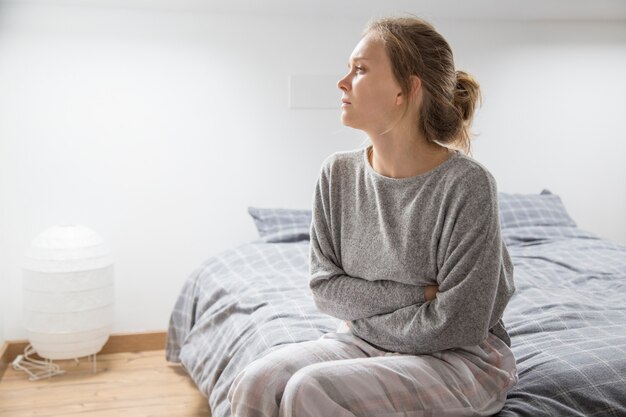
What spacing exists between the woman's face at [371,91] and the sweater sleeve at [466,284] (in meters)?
0.26

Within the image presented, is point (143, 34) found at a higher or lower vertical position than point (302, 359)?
higher

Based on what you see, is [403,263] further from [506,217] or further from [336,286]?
[506,217]

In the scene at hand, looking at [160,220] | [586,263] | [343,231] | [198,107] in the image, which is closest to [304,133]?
[198,107]

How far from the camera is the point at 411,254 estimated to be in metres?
1.55

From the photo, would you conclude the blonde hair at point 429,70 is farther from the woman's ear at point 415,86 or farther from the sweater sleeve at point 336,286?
the sweater sleeve at point 336,286

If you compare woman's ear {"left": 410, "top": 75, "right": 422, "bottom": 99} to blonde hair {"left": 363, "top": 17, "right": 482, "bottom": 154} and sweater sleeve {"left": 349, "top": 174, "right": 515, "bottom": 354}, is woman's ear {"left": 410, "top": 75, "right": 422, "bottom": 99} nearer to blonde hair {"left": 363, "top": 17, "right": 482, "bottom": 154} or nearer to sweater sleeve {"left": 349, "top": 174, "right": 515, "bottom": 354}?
blonde hair {"left": 363, "top": 17, "right": 482, "bottom": 154}

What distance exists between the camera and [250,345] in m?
2.12

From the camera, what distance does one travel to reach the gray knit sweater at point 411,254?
4.75ft

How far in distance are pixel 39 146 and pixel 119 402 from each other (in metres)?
1.24

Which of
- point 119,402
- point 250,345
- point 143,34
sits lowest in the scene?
point 119,402

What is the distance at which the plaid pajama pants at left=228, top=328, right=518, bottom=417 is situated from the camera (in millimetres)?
1355

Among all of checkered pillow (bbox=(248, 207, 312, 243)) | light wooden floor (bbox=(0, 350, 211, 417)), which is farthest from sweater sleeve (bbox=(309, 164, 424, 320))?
checkered pillow (bbox=(248, 207, 312, 243))

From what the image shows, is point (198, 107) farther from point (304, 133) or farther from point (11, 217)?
point (11, 217)

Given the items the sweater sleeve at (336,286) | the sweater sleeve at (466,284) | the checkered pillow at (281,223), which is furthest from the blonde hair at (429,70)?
the checkered pillow at (281,223)
